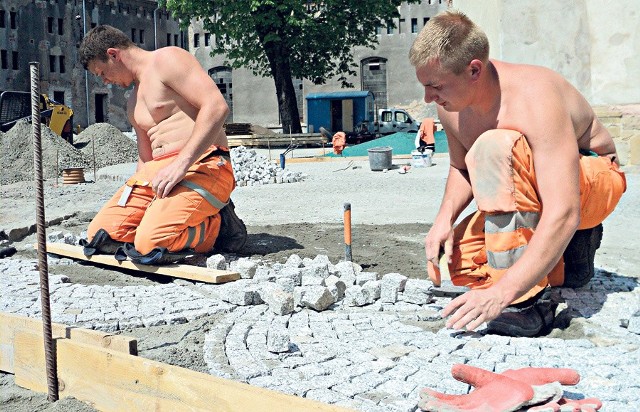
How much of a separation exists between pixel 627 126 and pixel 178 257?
23.9 feet

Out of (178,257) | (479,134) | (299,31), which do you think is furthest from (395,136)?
(479,134)

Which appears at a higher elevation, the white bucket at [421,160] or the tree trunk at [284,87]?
the tree trunk at [284,87]

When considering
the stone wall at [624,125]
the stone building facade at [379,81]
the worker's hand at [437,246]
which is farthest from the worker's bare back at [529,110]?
the stone building facade at [379,81]

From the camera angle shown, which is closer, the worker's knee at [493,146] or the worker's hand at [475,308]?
the worker's hand at [475,308]

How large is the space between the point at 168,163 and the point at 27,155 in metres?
13.1

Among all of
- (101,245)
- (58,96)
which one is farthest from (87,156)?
(58,96)

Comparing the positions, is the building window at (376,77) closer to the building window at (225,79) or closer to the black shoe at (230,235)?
the building window at (225,79)

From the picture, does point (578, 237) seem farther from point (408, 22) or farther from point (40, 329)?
point (408, 22)

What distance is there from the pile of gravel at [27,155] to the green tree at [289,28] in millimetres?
A: 9268

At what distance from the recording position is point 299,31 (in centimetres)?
2719

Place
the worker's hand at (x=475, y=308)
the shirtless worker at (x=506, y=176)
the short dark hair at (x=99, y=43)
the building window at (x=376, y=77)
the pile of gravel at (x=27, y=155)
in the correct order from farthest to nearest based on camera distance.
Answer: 1. the building window at (x=376, y=77)
2. the pile of gravel at (x=27, y=155)
3. the short dark hair at (x=99, y=43)
4. the shirtless worker at (x=506, y=176)
5. the worker's hand at (x=475, y=308)

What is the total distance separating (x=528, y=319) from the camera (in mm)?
3512

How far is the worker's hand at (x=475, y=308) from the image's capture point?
2.83 metres

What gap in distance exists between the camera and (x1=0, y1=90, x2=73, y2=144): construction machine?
21.8 m
